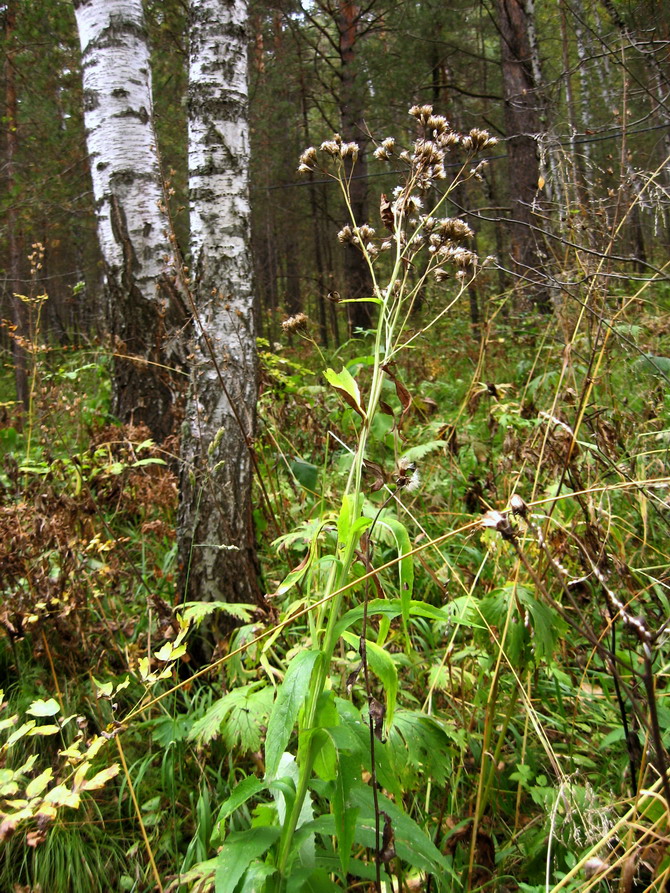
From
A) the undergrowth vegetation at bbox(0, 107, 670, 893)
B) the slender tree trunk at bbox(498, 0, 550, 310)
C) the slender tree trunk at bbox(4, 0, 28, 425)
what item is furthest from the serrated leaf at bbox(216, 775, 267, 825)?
the slender tree trunk at bbox(498, 0, 550, 310)

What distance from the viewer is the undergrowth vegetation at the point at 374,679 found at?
1015 millimetres

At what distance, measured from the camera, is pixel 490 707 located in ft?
4.37

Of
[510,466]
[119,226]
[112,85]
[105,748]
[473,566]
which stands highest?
[112,85]

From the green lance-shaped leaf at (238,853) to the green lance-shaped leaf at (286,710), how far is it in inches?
6.3

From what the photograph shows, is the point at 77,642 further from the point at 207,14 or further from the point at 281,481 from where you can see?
the point at 207,14

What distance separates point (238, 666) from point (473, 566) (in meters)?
1.12

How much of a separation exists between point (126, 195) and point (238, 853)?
3824 millimetres

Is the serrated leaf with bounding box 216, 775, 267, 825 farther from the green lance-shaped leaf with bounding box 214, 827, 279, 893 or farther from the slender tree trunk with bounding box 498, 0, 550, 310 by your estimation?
the slender tree trunk with bounding box 498, 0, 550, 310

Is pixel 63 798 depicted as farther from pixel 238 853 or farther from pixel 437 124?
pixel 437 124

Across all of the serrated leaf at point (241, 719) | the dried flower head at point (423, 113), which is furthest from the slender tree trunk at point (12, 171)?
the dried flower head at point (423, 113)

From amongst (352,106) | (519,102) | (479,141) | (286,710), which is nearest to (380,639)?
(286,710)

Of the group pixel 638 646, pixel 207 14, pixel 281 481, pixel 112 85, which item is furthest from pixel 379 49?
pixel 638 646

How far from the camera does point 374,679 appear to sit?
5.77ft

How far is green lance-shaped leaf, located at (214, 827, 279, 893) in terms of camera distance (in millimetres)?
938
